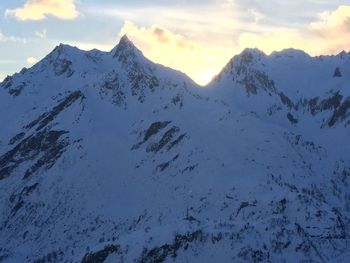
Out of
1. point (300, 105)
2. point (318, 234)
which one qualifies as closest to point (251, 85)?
point (300, 105)

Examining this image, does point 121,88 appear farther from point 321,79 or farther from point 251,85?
point 321,79

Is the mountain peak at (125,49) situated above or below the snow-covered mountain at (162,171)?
above

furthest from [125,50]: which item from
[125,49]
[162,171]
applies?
[162,171]

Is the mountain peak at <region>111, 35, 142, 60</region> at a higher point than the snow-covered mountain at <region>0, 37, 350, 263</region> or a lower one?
higher

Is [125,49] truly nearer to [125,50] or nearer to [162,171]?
[125,50]

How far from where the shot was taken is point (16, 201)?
8575cm

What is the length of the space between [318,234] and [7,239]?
48.2 metres

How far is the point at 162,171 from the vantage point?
82.7m

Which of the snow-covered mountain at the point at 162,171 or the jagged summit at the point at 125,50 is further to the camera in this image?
the jagged summit at the point at 125,50

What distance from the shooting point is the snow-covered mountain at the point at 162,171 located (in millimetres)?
45656

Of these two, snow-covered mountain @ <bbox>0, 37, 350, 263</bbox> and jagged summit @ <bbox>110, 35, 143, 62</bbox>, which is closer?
snow-covered mountain @ <bbox>0, 37, 350, 263</bbox>

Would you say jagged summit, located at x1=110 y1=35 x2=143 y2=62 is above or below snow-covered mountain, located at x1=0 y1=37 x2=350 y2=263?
above

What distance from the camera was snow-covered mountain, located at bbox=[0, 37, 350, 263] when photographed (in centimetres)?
4566

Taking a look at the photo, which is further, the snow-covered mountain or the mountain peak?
the mountain peak
